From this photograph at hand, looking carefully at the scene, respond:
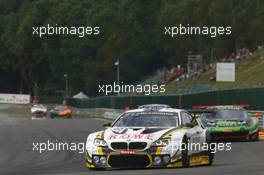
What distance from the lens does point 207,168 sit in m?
15.2

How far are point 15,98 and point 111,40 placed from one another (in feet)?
99.8

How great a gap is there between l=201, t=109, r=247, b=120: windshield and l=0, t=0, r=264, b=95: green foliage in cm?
4872

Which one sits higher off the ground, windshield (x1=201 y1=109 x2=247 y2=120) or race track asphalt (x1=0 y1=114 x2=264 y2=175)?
windshield (x1=201 y1=109 x2=247 y2=120)

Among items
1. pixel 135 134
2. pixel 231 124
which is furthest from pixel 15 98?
pixel 135 134

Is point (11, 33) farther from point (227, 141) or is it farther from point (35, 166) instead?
point (35, 166)

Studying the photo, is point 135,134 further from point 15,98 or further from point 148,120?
point 15,98

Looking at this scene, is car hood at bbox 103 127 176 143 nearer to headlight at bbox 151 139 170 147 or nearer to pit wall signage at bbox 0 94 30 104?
headlight at bbox 151 139 170 147

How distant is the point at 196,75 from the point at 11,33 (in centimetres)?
Answer: 5513

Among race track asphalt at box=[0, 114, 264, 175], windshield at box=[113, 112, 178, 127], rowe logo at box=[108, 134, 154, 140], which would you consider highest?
windshield at box=[113, 112, 178, 127]

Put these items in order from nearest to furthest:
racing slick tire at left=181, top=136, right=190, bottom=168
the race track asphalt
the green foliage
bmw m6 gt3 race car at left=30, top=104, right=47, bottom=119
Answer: the race track asphalt → racing slick tire at left=181, top=136, right=190, bottom=168 → bmw m6 gt3 race car at left=30, top=104, right=47, bottom=119 → the green foliage

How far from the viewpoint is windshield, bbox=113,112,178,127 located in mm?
15445

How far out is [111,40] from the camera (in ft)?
317

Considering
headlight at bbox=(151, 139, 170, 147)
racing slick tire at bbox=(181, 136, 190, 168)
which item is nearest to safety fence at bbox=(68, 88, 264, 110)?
racing slick tire at bbox=(181, 136, 190, 168)

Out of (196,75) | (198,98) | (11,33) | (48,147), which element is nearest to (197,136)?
(48,147)
